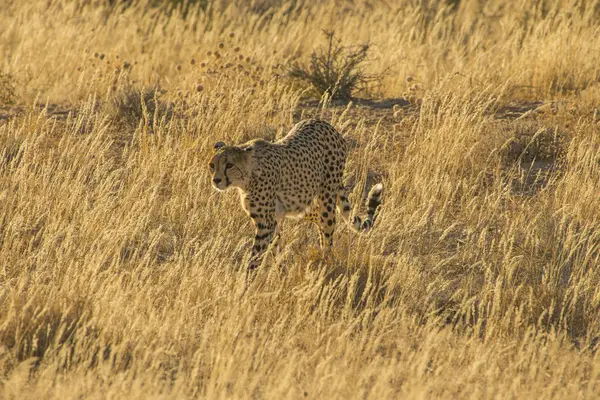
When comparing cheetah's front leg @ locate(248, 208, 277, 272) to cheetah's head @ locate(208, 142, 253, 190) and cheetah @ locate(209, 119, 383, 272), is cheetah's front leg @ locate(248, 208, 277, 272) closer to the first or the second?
cheetah @ locate(209, 119, 383, 272)

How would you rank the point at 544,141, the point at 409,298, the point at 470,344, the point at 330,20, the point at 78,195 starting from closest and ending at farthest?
the point at 470,344
the point at 409,298
the point at 78,195
the point at 544,141
the point at 330,20

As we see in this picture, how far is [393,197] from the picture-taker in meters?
5.98

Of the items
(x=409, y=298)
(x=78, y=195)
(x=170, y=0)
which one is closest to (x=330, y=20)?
(x=170, y=0)

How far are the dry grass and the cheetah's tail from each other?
0.09 meters

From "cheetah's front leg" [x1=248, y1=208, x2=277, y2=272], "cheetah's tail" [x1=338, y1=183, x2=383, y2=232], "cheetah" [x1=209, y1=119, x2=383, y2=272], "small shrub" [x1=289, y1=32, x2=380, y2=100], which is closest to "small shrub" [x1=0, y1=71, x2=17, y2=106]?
"small shrub" [x1=289, y1=32, x2=380, y2=100]

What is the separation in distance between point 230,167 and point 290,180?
0.42 meters

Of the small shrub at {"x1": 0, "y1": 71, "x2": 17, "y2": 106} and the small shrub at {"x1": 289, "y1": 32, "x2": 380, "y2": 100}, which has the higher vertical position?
the small shrub at {"x1": 289, "y1": 32, "x2": 380, "y2": 100}

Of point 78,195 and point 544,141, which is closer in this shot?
point 78,195

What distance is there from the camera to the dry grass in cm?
398

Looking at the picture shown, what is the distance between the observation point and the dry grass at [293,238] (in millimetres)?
3979

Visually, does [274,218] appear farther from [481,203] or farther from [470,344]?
[481,203]

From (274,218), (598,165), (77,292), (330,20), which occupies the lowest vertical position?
(77,292)

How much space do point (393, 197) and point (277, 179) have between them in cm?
112

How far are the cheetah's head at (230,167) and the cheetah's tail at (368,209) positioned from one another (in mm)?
867
